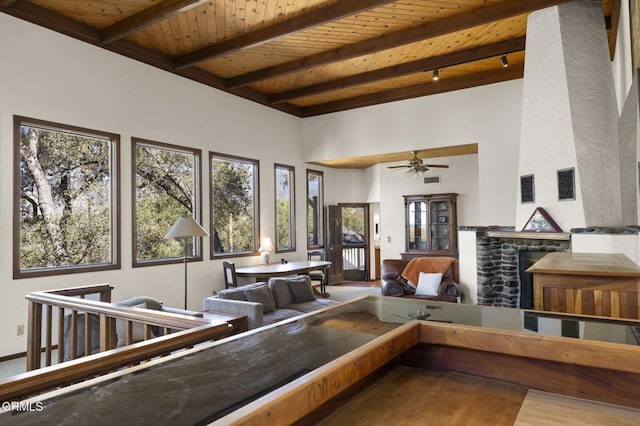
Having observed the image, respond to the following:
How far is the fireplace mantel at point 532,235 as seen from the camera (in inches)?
184

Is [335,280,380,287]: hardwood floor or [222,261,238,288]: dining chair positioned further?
[335,280,380,287]: hardwood floor

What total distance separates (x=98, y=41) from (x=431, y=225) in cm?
675

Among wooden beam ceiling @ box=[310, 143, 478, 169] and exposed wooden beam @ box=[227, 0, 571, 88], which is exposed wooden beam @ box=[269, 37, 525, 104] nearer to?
exposed wooden beam @ box=[227, 0, 571, 88]

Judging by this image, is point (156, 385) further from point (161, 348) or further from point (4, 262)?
point (4, 262)

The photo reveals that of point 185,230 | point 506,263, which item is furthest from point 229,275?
point 506,263

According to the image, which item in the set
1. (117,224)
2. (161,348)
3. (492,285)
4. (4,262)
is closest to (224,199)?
(117,224)

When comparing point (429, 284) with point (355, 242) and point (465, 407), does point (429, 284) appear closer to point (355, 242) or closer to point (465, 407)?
point (355, 242)

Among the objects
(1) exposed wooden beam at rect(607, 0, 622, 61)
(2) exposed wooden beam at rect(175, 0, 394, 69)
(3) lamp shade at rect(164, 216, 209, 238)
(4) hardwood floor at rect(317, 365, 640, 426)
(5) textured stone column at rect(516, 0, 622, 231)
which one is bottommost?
(4) hardwood floor at rect(317, 365, 640, 426)

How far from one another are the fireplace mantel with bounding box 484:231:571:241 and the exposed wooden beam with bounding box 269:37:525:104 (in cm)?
248

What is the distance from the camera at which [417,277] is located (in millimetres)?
6469

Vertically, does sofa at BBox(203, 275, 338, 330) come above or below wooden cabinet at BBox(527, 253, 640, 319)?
below

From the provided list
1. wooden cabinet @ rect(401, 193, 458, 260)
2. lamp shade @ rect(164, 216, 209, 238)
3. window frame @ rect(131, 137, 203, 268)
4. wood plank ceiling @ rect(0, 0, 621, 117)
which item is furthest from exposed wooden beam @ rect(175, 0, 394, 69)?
wooden cabinet @ rect(401, 193, 458, 260)

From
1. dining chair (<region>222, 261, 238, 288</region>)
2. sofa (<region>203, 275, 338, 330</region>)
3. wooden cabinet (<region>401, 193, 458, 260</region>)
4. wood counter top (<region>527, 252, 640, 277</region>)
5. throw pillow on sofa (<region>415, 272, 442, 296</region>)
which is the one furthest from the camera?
wooden cabinet (<region>401, 193, 458, 260</region>)

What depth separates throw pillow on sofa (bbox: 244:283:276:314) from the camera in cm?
467
